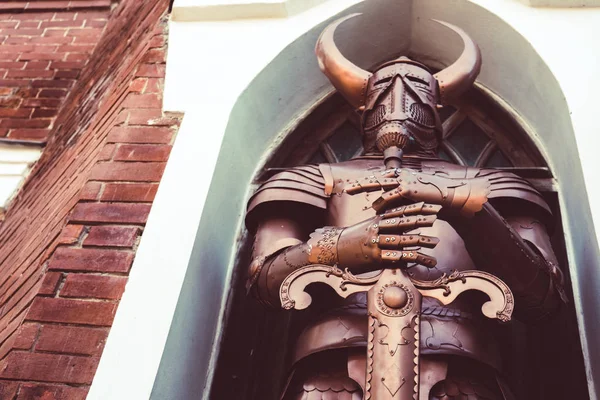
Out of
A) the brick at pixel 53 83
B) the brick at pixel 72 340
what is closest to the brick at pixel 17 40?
the brick at pixel 53 83

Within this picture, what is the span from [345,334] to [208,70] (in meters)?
1.28

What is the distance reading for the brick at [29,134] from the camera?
3406mm

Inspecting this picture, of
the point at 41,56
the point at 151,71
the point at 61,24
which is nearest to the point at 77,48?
the point at 41,56

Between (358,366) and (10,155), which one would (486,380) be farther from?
(10,155)

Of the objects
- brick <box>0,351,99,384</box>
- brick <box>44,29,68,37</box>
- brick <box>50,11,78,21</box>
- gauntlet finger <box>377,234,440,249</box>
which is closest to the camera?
gauntlet finger <box>377,234,440,249</box>

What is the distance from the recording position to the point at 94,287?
6.22ft

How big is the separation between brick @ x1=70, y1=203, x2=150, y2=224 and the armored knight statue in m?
0.34

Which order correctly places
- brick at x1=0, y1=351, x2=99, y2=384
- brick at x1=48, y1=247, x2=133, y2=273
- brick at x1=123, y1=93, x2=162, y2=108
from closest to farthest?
brick at x1=0, y1=351, x2=99, y2=384 → brick at x1=48, y1=247, x2=133, y2=273 → brick at x1=123, y1=93, x2=162, y2=108

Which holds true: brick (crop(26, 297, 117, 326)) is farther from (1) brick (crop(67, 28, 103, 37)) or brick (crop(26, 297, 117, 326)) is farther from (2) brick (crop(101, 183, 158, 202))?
(1) brick (crop(67, 28, 103, 37))

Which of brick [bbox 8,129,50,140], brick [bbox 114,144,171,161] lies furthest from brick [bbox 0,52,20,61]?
brick [bbox 114,144,171,161]

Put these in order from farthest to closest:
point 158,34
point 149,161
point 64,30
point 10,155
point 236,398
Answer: point 64,30 → point 10,155 → point 158,34 → point 149,161 → point 236,398

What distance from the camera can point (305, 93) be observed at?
2762mm

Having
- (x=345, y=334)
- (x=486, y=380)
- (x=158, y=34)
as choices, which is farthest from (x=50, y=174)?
(x=486, y=380)

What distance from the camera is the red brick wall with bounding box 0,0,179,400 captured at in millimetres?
1766
